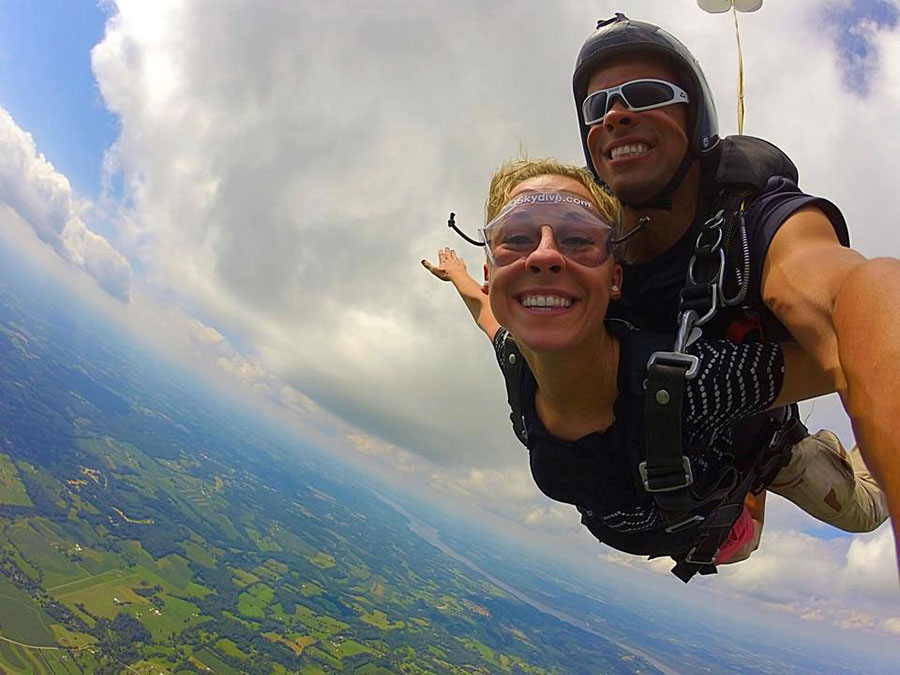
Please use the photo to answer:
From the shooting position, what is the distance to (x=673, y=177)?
172cm

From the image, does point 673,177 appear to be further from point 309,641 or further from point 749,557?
point 309,641

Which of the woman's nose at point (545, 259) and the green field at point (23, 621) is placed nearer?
the woman's nose at point (545, 259)

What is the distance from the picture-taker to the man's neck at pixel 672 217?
5.73ft

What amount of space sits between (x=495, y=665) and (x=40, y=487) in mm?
46913

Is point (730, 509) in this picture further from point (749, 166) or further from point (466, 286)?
point (466, 286)

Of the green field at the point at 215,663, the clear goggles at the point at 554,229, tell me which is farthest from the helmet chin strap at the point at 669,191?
the green field at the point at 215,663

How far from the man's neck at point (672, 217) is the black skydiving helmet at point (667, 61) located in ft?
0.09

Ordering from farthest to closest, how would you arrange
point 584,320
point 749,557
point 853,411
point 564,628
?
point 564,628 → point 749,557 → point 584,320 → point 853,411

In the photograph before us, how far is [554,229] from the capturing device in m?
1.56

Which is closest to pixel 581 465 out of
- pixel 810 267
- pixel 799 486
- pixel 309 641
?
pixel 810 267

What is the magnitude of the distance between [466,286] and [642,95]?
55.3 inches

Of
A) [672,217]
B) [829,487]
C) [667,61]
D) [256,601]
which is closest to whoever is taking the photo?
[672,217]

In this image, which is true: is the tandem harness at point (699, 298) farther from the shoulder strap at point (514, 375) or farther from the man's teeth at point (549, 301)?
the shoulder strap at point (514, 375)

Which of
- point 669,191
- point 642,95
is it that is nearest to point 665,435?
point 669,191
